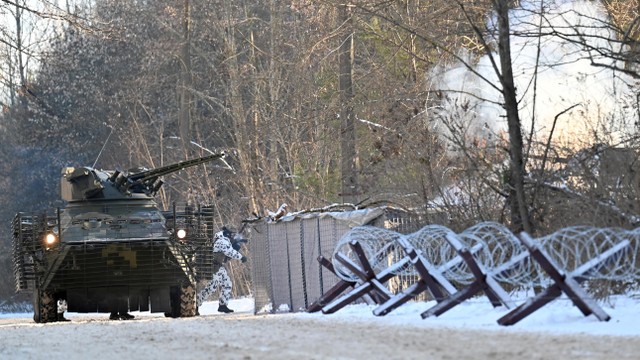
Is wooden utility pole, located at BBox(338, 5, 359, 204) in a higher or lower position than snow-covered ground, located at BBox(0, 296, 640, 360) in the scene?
higher

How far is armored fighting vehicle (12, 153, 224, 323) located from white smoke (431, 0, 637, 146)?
15.6 ft

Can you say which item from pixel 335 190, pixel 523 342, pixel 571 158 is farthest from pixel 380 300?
pixel 335 190

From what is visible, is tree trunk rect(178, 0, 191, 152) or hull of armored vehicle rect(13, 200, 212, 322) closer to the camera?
hull of armored vehicle rect(13, 200, 212, 322)

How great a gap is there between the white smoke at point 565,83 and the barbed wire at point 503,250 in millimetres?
1979

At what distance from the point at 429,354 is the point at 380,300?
265 inches

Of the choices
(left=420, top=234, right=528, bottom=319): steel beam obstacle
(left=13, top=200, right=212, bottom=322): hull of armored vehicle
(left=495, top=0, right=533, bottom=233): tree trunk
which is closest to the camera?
(left=420, top=234, right=528, bottom=319): steel beam obstacle

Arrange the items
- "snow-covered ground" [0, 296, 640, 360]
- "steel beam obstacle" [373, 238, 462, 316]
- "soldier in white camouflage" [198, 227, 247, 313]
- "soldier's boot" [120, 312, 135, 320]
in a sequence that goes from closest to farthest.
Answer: "snow-covered ground" [0, 296, 640, 360], "steel beam obstacle" [373, 238, 462, 316], "soldier's boot" [120, 312, 135, 320], "soldier in white camouflage" [198, 227, 247, 313]

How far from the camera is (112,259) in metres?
24.7

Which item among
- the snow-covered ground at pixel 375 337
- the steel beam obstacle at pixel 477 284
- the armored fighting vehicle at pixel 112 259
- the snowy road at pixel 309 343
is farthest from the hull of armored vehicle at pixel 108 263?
the steel beam obstacle at pixel 477 284

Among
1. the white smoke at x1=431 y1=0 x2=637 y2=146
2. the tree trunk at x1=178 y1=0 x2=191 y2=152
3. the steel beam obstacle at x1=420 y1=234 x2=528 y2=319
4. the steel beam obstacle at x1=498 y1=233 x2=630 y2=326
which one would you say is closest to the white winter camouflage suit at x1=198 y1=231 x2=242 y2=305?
the white smoke at x1=431 y1=0 x2=637 y2=146

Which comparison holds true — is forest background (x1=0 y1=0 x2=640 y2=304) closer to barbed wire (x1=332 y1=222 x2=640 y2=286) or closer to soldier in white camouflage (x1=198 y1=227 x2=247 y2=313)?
barbed wire (x1=332 y1=222 x2=640 y2=286)

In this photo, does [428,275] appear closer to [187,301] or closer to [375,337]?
[375,337]

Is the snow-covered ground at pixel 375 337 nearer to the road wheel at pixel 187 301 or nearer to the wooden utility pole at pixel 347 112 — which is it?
the road wheel at pixel 187 301

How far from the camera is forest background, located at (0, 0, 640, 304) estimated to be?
759 inches
